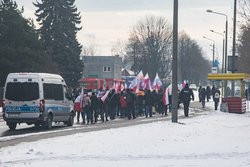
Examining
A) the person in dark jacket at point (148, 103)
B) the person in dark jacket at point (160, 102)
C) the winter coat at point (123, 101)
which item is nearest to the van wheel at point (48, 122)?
the winter coat at point (123, 101)

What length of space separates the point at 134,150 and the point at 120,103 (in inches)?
763

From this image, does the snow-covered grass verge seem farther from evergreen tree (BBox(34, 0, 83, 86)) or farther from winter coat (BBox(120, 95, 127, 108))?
evergreen tree (BBox(34, 0, 83, 86))

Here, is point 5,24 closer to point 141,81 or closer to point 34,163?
point 141,81

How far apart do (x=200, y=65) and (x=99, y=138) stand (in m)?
139

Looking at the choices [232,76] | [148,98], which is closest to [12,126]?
[148,98]

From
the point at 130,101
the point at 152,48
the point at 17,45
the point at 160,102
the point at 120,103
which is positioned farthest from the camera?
the point at 152,48

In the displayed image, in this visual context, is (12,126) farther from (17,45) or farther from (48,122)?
(17,45)

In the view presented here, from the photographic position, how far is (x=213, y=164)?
45.0 ft

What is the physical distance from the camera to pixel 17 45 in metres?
58.8

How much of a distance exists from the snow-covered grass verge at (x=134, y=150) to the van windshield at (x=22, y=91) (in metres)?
5.45

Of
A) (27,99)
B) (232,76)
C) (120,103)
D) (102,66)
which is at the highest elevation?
(102,66)

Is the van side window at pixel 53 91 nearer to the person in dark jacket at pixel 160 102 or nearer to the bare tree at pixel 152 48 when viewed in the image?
the person in dark jacket at pixel 160 102

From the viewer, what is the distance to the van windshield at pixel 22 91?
25.4 m

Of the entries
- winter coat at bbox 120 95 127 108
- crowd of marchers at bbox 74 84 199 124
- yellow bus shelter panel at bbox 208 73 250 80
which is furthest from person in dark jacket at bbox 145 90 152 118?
yellow bus shelter panel at bbox 208 73 250 80
